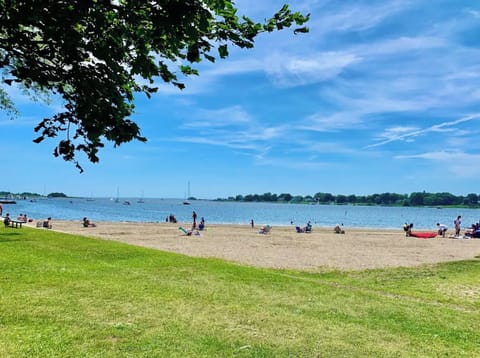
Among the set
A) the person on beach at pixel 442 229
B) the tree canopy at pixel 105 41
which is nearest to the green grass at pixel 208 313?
the tree canopy at pixel 105 41

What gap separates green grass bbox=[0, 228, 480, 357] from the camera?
21.7 feet

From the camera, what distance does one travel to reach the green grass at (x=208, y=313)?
260 inches

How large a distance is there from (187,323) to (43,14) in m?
5.90

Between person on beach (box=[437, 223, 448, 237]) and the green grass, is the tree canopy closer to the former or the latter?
the green grass

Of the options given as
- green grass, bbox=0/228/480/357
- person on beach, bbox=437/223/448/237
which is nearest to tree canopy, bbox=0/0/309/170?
green grass, bbox=0/228/480/357

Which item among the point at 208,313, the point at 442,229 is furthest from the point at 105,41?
the point at 442,229

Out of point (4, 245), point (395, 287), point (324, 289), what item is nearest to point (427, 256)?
point (395, 287)

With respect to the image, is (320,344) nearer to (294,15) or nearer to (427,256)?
(294,15)

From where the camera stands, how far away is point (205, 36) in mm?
4520

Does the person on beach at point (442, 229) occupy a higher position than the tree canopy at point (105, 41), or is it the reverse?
the tree canopy at point (105, 41)

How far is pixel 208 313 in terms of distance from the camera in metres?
A: 8.52

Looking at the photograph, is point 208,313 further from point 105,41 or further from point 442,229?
point 442,229

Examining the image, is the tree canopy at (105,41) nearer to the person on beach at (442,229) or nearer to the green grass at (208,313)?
the green grass at (208,313)

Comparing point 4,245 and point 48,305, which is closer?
point 48,305
